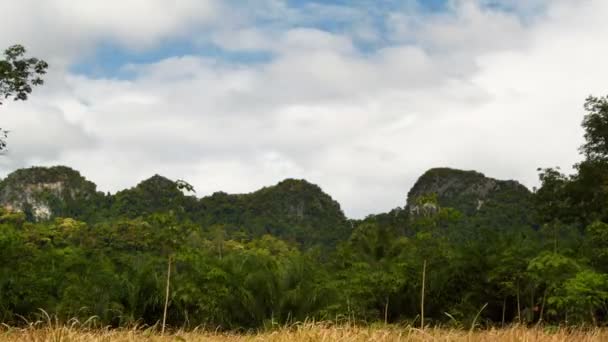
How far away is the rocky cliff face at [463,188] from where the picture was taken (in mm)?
72125

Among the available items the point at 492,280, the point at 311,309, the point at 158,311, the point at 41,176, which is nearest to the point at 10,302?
the point at 158,311

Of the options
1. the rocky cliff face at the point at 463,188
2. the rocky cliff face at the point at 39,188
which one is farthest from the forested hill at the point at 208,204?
the rocky cliff face at the point at 463,188

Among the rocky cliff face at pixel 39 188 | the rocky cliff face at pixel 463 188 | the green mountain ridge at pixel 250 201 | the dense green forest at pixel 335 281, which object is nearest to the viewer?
the dense green forest at pixel 335 281

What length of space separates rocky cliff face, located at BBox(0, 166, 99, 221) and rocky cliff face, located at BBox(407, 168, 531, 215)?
3749cm

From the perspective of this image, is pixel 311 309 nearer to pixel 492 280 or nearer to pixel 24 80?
pixel 492 280

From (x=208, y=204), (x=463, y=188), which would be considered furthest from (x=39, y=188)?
(x=463, y=188)

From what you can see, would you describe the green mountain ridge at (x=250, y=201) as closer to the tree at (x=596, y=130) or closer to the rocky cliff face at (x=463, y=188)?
the rocky cliff face at (x=463, y=188)

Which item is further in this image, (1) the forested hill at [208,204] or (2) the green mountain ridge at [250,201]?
(1) the forested hill at [208,204]

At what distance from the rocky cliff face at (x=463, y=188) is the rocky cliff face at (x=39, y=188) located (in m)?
37.5

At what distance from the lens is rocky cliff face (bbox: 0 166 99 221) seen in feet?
282

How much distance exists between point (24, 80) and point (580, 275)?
12089 mm

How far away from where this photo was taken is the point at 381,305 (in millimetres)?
15766

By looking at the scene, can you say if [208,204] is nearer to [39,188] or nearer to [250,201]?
[250,201]

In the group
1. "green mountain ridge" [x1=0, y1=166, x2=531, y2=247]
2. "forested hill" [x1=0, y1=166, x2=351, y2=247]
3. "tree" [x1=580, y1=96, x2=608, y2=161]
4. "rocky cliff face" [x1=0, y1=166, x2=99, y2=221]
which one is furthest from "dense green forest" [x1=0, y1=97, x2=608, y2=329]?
"rocky cliff face" [x1=0, y1=166, x2=99, y2=221]
